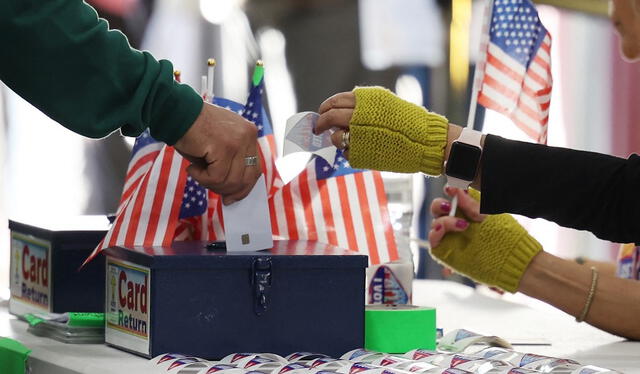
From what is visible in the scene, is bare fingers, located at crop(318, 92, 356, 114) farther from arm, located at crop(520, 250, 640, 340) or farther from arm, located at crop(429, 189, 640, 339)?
arm, located at crop(520, 250, 640, 340)

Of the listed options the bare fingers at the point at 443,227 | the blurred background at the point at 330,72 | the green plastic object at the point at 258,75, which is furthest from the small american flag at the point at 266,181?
the blurred background at the point at 330,72

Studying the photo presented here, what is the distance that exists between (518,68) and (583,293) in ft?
1.45

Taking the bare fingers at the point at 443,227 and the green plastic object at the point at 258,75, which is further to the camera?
the bare fingers at the point at 443,227

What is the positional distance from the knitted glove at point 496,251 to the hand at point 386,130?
334 mm

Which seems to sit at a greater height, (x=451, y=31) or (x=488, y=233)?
(x=451, y=31)

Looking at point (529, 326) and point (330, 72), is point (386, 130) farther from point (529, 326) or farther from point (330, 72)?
point (330, 72)

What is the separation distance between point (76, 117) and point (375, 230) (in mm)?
535

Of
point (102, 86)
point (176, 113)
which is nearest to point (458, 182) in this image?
point (176, 113)

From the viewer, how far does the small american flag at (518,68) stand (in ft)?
6.80

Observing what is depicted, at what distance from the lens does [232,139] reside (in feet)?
5.49

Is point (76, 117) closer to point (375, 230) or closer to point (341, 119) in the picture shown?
point (341, 119)

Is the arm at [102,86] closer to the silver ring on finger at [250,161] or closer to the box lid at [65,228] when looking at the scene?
the silver ring on finger at [250,161]

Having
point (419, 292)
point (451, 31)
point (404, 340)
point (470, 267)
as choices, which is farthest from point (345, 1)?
point (404, 340)

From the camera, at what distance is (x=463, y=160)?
162cm
